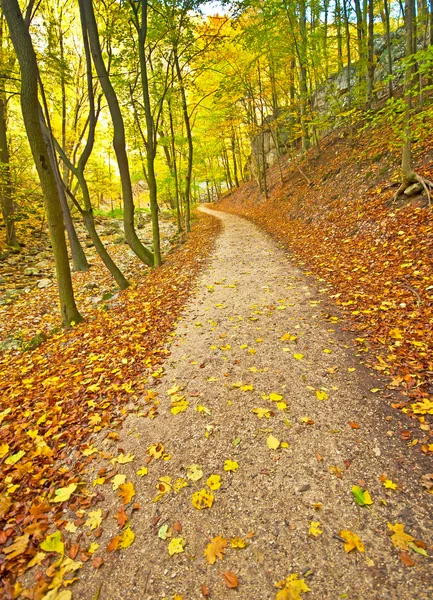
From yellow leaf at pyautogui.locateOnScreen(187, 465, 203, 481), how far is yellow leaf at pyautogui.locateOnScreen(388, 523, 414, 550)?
1467mm

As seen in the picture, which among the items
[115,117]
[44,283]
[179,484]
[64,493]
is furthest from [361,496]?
[44,283]

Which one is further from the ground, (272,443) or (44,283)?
(44,283)

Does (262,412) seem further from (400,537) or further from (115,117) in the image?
(115,117)

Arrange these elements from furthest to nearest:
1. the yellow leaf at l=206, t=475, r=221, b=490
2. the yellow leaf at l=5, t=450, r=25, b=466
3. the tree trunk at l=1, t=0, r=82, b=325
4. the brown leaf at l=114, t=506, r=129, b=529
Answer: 1. the tree trunk at l=1, t=0, r=82, b=325
2. the yellow leaf at l=5, t=450, r=25, b=466
3. the yellow leaf at l=206, t=475, r=221, b=490
4. the brown leaf at l=114, t=506, r=129, b=529

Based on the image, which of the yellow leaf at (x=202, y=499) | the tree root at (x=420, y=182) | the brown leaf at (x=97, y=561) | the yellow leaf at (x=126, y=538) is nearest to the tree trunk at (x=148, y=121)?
the tree root at (x=420, y=182)

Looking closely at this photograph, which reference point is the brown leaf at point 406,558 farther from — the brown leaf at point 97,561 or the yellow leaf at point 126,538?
the brown leaf at point 97,561

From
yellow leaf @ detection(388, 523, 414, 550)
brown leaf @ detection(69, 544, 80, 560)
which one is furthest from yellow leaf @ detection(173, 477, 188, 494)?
yellow leaf @ detection(388, 523, 414, 550)

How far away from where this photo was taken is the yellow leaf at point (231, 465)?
8.48ft

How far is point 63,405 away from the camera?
374 cm

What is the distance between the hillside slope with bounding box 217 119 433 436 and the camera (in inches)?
140

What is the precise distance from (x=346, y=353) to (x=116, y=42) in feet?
39.7

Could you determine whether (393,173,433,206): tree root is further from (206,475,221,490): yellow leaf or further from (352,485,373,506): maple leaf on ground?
(206,475,221,490): yellow leaf

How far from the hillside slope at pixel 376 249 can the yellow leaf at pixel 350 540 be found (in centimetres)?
106

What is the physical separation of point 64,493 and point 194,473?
3.85ft
